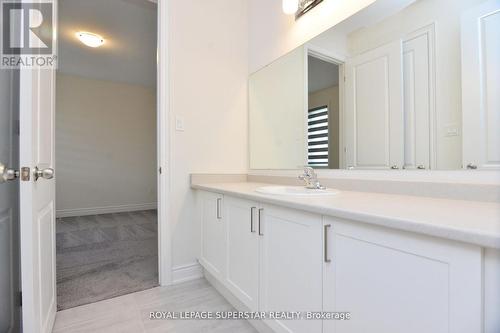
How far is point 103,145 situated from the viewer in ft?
14.1

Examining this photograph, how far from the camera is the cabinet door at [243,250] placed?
122 cm

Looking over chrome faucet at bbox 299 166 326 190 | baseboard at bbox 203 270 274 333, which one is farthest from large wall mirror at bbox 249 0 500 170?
baseboard at bbox 203 270 274 333

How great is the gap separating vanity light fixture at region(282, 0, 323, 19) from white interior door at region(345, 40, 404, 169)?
555mm

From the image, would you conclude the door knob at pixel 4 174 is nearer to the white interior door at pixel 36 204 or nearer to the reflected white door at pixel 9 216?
the white interior door at pixel 36 204

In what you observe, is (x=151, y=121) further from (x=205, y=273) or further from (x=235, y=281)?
(x=235, y=281)

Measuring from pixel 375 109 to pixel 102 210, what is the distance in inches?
180

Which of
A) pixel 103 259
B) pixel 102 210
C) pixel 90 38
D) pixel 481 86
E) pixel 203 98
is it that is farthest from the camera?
pixel 102 210

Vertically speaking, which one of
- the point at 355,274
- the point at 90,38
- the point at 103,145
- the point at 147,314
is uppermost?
the point at 90,38

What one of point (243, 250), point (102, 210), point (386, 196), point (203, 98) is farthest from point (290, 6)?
point (102, 210)

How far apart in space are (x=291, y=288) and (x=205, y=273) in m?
1.09

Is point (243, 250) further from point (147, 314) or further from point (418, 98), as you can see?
point (418, 98)

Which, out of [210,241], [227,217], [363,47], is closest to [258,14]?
[363,47]

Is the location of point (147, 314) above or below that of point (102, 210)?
below

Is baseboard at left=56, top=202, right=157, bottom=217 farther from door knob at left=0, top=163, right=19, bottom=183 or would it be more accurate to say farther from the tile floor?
door knob at left=0, top=163, right=19, bottom=183
